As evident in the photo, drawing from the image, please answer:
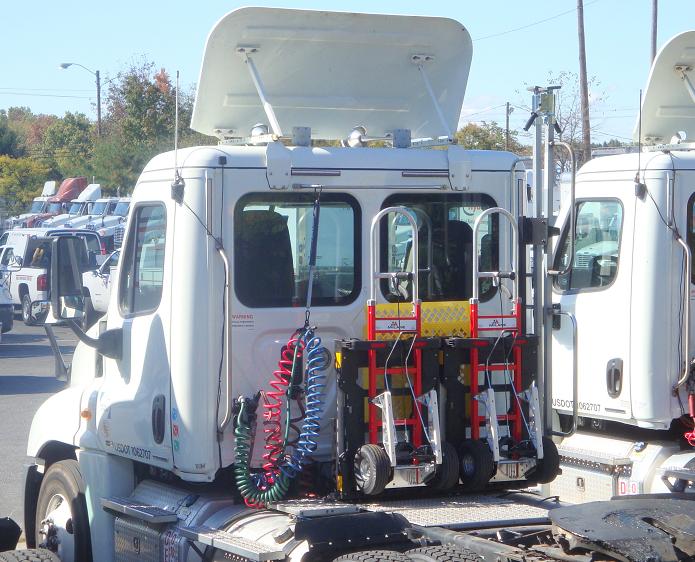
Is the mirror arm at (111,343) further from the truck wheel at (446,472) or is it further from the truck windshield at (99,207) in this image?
the truck windshield at (99,207)

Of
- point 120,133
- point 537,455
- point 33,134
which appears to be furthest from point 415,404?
point 33,134

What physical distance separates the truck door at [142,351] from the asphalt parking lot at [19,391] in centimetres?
118

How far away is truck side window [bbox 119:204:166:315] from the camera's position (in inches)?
237

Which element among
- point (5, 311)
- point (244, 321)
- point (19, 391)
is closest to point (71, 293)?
point (244, 321)

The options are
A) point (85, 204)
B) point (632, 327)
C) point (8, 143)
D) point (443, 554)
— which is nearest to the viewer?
point (443, 554)

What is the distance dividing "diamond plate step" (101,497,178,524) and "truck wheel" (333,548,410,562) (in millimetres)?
1418

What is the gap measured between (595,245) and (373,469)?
3.30 meters

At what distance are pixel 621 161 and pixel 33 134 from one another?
3787 inches

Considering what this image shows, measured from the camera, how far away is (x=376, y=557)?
4.47 metres

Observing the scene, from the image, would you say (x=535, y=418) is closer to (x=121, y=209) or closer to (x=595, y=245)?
(x=595, y=245)

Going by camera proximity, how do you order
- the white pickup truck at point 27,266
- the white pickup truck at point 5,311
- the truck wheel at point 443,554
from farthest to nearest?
the white pickup truck at point 27,266, the white pickup truck at point 5,311, the truck wheel at point 443,554

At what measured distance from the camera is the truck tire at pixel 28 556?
5.82 metres

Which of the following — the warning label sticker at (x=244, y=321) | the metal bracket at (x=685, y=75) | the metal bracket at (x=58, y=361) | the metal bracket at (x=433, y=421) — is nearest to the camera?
the metal bracket at (x=433, y=421)

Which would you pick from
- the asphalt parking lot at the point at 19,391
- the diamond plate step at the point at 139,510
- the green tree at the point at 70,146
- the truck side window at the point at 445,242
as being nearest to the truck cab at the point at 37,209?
the green tree at the point at 70,146
